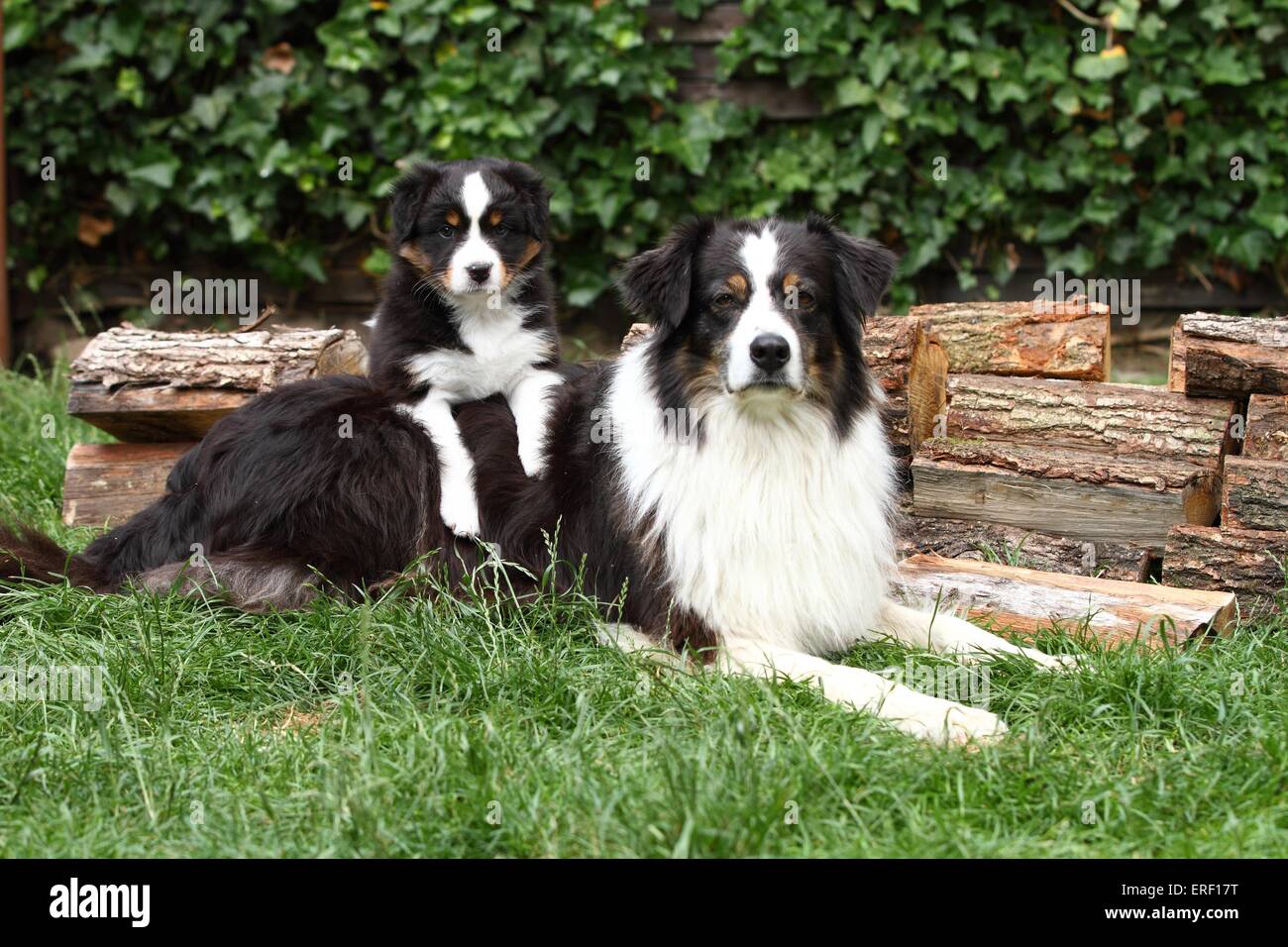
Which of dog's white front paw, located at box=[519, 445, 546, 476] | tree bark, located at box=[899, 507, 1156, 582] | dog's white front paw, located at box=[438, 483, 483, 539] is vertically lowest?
tree bark, located at box=[899, 507, 1156, 582]

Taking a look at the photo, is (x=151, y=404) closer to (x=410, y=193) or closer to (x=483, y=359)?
(x=410, y=193)

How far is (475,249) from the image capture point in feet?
13.2

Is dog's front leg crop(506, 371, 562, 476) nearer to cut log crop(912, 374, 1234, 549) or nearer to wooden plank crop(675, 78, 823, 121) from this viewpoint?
cut log crop(912, 374, 1234, 549)

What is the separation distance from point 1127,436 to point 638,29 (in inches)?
154

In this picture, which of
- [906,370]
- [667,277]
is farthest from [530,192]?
[906,370]

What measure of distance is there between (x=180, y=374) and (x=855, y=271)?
2.63 metres

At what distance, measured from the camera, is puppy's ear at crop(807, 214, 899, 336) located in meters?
3.55

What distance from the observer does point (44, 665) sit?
11.2 ft

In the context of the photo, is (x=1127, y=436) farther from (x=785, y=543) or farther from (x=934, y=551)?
(x=785, y=543)

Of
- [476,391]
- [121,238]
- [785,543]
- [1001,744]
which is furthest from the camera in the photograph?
[121,238]

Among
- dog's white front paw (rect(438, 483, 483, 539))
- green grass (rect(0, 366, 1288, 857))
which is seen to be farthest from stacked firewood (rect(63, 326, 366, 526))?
green grass (rect(0, 366, 1288, 857))

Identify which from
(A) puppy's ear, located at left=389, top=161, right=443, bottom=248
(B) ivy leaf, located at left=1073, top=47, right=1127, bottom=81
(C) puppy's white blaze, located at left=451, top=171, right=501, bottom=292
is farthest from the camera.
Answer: (B) ivy leaf, located at left=1073, top=47, right=1127, bottom=81

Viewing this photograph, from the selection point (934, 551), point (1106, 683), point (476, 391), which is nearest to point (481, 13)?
point (476, 391)

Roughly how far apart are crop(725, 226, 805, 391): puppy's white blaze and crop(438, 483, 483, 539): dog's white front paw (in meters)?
0.97
